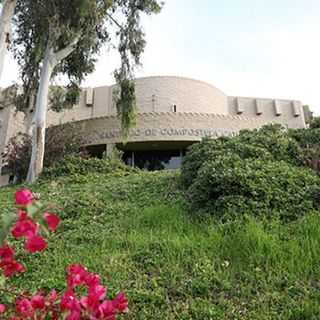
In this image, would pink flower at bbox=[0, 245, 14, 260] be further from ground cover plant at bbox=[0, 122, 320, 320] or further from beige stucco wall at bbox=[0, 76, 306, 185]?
beige stucco wall at bbox=[0, 76, 306, 185]

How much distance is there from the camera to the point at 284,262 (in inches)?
187

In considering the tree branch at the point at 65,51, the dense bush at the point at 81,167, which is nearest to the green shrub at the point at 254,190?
the dense bush at the point at 81,167

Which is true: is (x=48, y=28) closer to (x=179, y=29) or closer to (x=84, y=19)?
(x=84, y=19)

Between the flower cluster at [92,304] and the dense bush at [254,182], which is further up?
the dense bush at [254,182]

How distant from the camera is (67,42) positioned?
14477 millimetres

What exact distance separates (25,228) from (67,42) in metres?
13.5

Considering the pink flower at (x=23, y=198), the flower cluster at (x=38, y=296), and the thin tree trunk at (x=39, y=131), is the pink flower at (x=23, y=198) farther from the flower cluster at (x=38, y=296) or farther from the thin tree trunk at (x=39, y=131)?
the thin tree trunk at (x=39, y=131)

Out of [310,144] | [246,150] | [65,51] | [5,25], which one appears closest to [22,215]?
[246,150]

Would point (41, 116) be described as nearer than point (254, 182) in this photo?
No

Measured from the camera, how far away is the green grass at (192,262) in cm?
406

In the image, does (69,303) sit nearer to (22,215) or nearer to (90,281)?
(90,281)

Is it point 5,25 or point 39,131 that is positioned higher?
point 5,25

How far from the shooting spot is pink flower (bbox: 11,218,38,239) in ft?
5.43

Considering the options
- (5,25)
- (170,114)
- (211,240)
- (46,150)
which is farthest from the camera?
(170,114)
